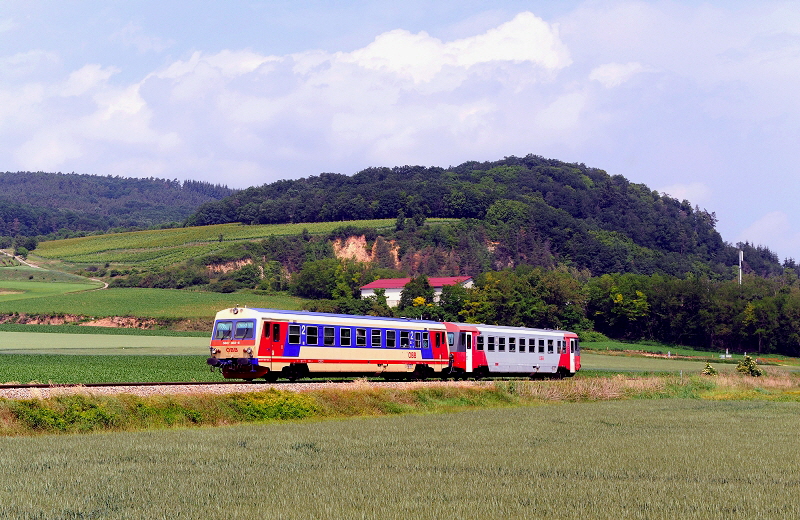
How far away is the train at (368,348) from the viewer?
110ft

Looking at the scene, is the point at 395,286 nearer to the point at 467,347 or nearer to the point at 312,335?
the point at 467,347

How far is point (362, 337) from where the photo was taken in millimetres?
38219

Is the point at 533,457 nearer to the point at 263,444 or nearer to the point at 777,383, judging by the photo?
the point at 263,444

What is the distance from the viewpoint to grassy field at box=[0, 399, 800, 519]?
43.9ft

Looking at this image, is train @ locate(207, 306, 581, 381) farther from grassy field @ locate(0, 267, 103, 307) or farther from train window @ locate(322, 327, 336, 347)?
grassy field @ locate(0, 267, 103, 307)

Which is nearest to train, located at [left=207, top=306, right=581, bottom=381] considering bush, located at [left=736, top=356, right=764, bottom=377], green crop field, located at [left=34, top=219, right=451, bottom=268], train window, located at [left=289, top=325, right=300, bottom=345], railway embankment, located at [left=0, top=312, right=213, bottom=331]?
train window, located at [left=289, top=325, right=300, bottom=345]

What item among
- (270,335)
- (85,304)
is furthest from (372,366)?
(85,304)

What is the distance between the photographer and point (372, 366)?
3869 centimetres

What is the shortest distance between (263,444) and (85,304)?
Answer: 9977cm

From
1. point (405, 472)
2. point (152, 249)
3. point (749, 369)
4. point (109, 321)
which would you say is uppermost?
point (152, 249)

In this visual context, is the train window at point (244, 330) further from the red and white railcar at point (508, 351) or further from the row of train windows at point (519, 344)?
the row of train windows at point (519, 344)

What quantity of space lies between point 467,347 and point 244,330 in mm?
14923

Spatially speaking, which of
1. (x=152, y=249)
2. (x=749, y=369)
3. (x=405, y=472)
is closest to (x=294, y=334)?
(x=405, y=472)

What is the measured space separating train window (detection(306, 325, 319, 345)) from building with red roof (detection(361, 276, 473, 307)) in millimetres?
98044
